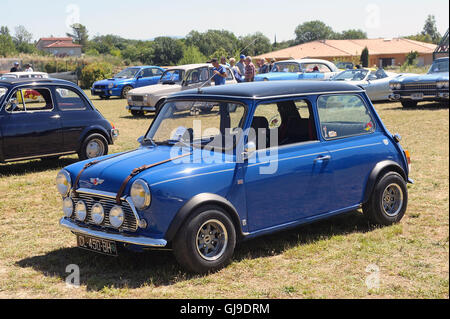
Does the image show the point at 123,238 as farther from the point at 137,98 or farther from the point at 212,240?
the point at 137,98

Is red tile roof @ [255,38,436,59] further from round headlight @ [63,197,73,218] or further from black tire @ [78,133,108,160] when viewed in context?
round headlight @ [63,197,73,218]

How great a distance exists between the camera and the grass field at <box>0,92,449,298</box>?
4961mm

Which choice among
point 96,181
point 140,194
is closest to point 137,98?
point 96,181

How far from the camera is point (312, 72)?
77.9 ft

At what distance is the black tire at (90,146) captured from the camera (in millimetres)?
11281

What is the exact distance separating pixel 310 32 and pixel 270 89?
117776 mm

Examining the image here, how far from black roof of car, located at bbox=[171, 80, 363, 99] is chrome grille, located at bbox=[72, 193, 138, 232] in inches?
61.3

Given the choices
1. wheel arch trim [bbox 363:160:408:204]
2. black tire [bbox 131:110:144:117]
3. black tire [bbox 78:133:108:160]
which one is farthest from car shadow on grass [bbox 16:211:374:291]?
black tire [bbox 131:110:144:117]

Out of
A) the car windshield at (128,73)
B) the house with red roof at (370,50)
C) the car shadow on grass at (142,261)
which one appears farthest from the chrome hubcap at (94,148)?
the house with red roof at (370,50)

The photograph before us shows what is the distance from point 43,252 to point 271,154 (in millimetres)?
2662

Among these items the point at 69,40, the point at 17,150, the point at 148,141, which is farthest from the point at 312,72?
the point at 69,40

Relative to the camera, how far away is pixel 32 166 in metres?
11.5

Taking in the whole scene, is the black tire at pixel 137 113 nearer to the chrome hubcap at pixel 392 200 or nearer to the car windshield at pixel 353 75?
the car windshield at pixel 353 75
